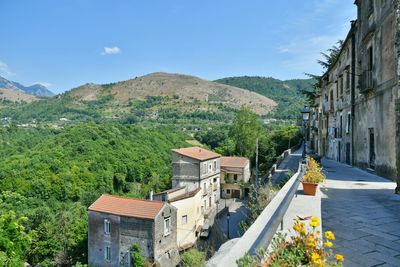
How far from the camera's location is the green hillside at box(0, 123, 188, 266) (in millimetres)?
29516

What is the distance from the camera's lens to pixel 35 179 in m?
48.0

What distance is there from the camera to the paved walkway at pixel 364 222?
388 centimetres

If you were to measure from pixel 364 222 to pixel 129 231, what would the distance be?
1992 centimetres

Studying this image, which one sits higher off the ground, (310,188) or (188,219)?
(310,188)

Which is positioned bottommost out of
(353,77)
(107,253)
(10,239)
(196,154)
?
(107,253)

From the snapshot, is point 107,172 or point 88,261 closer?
point 88,261

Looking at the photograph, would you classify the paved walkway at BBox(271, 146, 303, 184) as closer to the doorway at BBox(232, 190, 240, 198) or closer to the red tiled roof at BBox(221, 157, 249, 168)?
the red tiled roof at BBox(221, 157, 249, 168)

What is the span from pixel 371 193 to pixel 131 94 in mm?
166160

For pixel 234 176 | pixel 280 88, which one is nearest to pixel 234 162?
pixel 234 176

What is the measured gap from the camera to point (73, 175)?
5166 centimetres

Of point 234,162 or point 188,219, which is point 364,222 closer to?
point 188,219

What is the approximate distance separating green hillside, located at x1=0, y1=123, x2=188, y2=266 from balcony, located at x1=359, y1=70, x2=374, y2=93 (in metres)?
25.2

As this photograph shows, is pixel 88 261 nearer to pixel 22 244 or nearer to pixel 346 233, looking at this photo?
pixel 22 244

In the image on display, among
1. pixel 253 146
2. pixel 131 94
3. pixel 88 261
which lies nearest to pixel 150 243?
pixel 88 261
